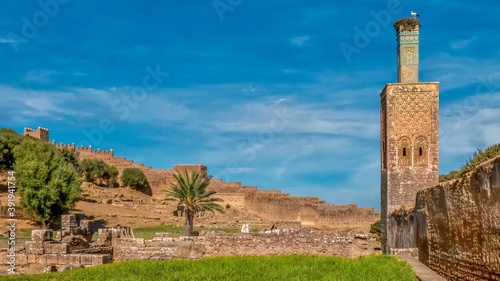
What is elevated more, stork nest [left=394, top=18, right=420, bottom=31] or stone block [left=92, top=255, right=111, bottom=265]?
stork nest [left=394, top=18, right=420, bottom=31]

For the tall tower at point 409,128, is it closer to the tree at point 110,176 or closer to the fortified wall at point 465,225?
the fortified wall at point 465,225

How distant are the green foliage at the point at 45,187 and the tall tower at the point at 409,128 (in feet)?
61.2

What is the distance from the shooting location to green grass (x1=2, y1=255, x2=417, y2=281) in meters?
7.96

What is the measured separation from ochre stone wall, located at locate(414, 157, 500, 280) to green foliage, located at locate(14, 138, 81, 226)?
82.1 ft

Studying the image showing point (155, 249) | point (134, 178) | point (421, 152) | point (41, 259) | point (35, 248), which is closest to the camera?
point (41, 259)

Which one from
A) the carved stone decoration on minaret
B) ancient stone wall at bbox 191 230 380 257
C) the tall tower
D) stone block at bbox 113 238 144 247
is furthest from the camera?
the carved stone decoration on minaret

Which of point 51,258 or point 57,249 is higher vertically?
point 57,249

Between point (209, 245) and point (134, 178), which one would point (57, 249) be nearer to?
point (209, 245)

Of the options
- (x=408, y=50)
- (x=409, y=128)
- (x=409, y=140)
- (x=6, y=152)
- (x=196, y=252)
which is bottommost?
(x=196, y=252)

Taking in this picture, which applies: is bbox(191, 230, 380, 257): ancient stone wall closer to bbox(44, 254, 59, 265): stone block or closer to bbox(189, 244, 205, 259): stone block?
bbox(189, 244, 205, 259): stone block

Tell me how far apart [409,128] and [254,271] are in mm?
14507

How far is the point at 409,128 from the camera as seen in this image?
2178 centimetres

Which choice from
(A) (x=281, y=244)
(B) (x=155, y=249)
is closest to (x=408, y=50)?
(A) (x=281, y=244)

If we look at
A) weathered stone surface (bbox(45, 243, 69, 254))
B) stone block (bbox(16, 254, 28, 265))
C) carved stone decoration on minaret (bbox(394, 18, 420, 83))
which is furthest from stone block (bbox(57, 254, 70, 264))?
carved stone decoration on minaret (bbox(394, 18, 420, 83))
